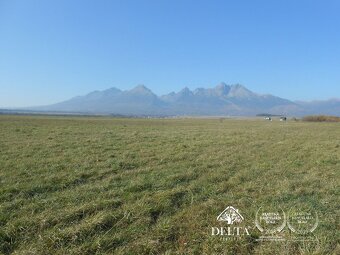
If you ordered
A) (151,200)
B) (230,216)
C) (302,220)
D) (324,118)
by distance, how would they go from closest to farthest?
(302,220) < (230,216) < (151,200) < (324,118)

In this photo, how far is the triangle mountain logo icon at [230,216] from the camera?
7.20 metres

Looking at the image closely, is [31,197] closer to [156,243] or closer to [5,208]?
[5,208]

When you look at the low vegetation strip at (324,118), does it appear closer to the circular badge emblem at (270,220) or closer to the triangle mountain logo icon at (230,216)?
the circular badge emblem at (270,220)

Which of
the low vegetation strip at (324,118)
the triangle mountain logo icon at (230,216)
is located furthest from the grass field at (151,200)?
the low vegetation strip at (324,118)

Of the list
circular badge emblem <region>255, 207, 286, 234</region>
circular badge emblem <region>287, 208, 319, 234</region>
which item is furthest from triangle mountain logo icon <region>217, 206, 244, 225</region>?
circular badge emblem <region>287, 208, 319, 234</region>

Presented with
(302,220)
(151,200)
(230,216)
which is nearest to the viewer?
(302,220)

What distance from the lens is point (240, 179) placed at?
11.3 meters

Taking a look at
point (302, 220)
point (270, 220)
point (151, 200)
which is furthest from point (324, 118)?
point (151, 200)

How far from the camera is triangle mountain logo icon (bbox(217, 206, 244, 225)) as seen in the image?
7195mm

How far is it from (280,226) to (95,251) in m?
4.04

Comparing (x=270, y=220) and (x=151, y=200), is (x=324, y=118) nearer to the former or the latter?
(x=270, y=220)

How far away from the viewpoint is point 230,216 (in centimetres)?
741

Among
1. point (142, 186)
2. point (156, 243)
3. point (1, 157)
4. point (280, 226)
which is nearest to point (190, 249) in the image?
point (156, 243)

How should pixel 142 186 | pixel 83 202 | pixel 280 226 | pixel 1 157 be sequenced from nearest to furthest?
1. pixel 280 226
2. pixel 83 202
3. pixel 142 186
4. pixel 1 157
